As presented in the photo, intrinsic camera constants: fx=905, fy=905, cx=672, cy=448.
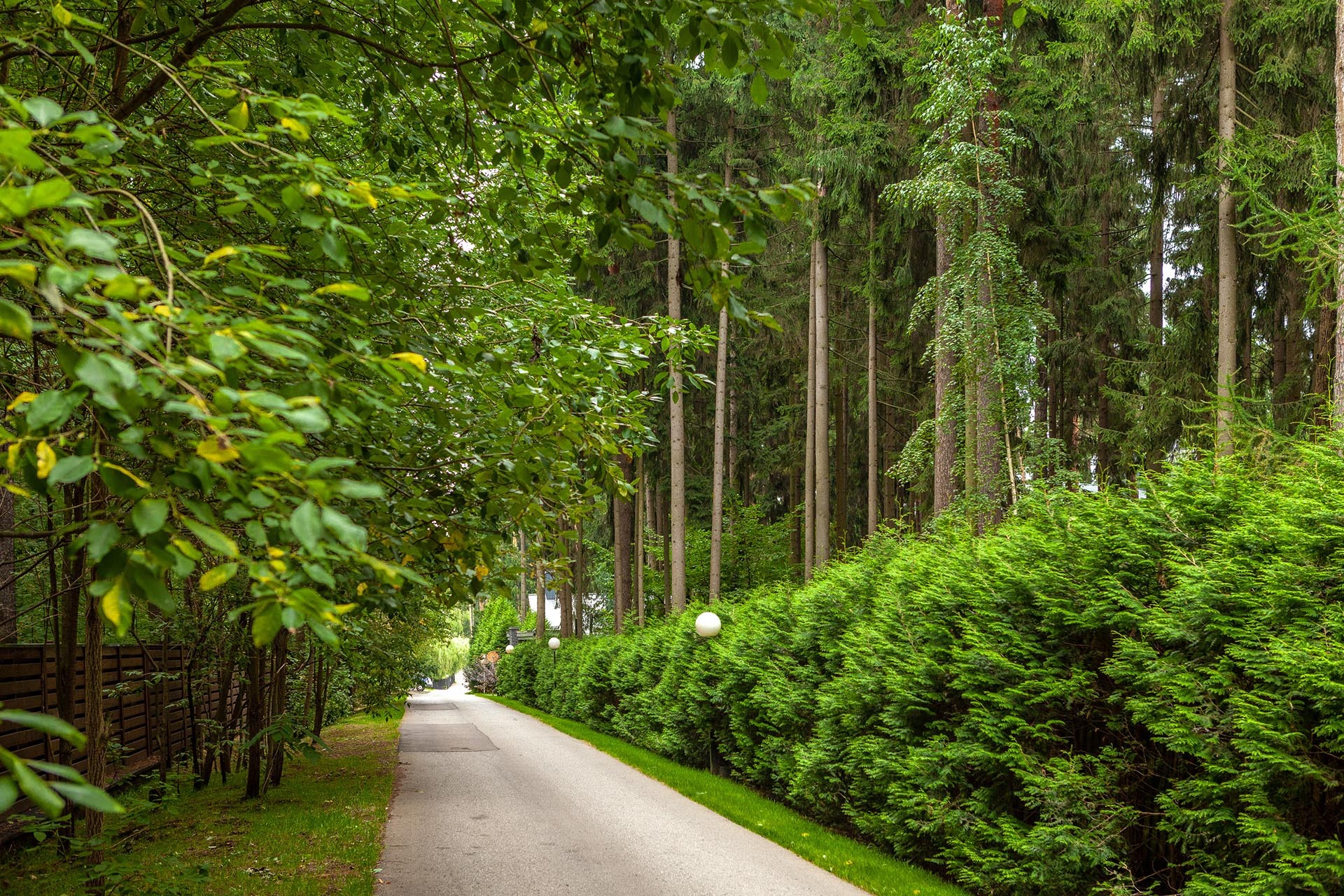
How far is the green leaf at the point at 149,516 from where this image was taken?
1.60 meters

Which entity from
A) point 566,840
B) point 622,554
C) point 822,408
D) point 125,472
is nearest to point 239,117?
point 125,472

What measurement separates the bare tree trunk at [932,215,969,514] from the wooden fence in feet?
30.7

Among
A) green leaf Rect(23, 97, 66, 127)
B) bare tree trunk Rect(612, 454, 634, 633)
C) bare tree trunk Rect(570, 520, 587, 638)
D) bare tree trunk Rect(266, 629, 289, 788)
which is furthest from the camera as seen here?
bare tree trunk Rect(570, 520, 587, 638)

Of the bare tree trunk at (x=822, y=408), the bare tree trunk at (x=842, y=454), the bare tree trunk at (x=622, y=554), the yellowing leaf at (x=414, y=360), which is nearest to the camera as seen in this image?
the yellowing leaf at (x=414, y=360)

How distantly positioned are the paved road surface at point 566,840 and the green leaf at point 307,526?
5.57 m

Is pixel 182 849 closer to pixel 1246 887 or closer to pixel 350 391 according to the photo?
pixel 350 391

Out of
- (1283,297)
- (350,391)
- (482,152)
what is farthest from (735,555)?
(350,391)

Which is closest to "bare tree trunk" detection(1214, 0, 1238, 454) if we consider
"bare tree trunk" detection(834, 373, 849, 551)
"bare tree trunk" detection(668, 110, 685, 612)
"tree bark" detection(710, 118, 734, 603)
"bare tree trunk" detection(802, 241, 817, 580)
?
"bare tree trunk" detection(802, 241, 817, 580)

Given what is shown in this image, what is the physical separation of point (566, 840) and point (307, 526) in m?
7.36

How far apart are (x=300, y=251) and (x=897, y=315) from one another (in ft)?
54.5

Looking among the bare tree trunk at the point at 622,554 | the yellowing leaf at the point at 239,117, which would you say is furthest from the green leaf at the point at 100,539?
the bare tree trunk at the point at 622,554

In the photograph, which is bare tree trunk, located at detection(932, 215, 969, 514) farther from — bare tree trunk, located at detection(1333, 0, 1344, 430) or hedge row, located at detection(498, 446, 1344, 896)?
bare tree trunk, located at detection(1333, 0, 1344, 430)

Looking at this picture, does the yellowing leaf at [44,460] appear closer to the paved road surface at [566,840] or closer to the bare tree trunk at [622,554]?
the paved road surface at [566,840]

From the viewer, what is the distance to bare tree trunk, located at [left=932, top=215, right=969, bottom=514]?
11.8 m
